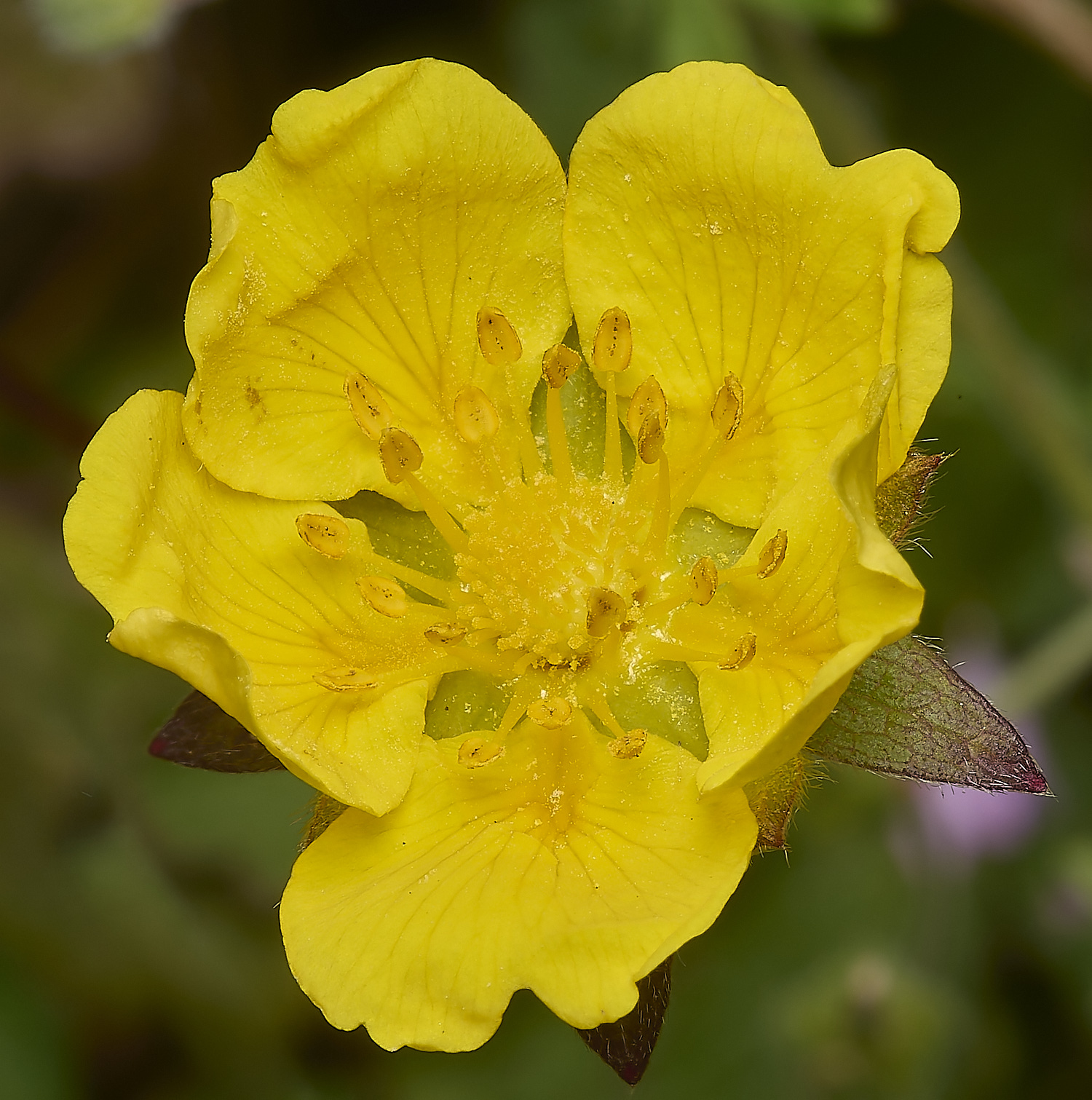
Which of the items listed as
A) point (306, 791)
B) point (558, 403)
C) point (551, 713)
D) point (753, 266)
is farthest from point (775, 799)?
point (306, 791)

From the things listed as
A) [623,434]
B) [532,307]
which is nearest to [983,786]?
[623,434]

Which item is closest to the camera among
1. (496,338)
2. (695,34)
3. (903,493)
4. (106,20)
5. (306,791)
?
(903,493)

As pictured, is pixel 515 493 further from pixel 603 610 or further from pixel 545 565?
pixel 603 610

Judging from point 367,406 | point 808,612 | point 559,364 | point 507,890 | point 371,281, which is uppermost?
point 808,612

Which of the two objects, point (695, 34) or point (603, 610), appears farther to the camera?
point (695, 34)

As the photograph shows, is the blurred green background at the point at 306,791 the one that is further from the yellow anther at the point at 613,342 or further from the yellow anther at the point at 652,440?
the yellow anther at the point at 652,440

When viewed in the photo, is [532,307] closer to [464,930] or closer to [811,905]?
[464,930]

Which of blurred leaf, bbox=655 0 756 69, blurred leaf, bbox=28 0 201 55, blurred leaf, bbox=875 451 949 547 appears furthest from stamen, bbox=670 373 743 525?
blurred leaf, bbox=28 0 201 55
